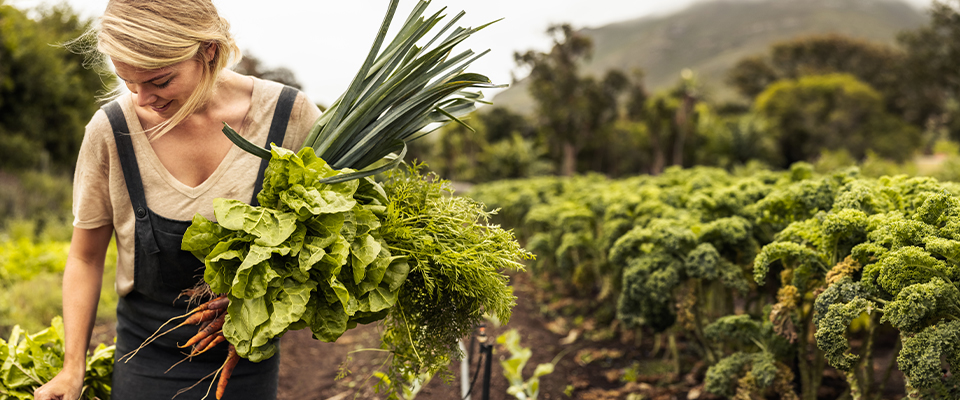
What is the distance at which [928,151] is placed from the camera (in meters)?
31.2

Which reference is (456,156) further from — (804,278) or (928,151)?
(804,278)

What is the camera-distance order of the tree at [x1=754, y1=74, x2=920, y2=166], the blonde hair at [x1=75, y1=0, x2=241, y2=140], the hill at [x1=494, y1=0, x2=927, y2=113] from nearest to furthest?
1. the blonde hair at [x1=75, y1=0, x2=241, y2=140]
2. the tree at [x1=754, y1=74, x2=920, y2=166]
3. the hill at [x1=494, y1=0, x2=927, y2=113]

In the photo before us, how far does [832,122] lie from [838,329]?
32.0 m

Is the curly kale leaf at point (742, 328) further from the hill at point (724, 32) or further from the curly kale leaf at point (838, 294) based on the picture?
the hill at point (724, 32)

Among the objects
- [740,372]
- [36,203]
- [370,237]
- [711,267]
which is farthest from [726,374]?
[36,203]

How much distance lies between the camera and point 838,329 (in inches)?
74.8

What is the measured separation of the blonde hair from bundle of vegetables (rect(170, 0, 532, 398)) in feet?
1.01

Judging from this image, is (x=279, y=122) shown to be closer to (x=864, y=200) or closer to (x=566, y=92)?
(x=864, y=200)

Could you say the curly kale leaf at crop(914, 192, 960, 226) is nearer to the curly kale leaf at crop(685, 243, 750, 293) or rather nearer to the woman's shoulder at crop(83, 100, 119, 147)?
the curly kale leaf at crop(685, 243, 750, 293)

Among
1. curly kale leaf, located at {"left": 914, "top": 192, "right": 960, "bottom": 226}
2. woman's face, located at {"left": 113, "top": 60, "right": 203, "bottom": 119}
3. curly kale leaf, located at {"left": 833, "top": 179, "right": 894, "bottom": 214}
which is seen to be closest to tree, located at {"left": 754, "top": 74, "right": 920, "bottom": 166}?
curly kale leaf, located at {"left": 833, "top": 179, "right": 894, "bottom": 214}

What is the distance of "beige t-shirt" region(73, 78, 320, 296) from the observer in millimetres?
1658

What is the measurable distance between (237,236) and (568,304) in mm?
5670

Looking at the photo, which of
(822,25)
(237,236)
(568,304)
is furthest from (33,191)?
(822,25)

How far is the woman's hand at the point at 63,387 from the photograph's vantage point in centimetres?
165
